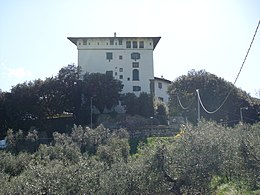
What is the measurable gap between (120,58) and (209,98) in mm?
16423

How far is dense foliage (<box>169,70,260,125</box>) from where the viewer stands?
54.5m

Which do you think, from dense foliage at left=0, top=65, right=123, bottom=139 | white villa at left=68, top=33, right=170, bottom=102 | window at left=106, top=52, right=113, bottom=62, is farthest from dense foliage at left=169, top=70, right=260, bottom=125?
window at left=106, top=52, right=113, bottom=62

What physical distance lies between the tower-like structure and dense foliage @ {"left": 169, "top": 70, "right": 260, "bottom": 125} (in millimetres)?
6476

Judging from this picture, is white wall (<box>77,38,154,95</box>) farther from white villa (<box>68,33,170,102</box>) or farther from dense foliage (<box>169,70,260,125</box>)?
dense foliage (<box>169,70,260,125</box>)

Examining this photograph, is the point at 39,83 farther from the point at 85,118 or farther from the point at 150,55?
the point at 150,55

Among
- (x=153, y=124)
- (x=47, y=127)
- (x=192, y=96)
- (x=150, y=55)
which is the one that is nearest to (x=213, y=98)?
(x=192, y=96)

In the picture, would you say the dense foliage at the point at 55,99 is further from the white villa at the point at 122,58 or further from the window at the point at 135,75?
the window at the point at 135,75

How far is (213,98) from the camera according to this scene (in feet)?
181

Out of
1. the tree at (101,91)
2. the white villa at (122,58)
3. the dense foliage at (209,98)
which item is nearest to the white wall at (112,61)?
the white villa at (122,58)

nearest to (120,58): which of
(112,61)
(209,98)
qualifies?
(112,61)

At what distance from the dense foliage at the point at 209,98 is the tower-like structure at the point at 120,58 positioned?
6476 millimetres

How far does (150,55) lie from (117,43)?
5661 mm

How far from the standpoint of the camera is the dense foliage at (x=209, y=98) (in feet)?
179

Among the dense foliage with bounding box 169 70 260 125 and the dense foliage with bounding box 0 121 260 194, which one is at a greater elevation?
the dense foliage with bounding box 169 70 260 125
